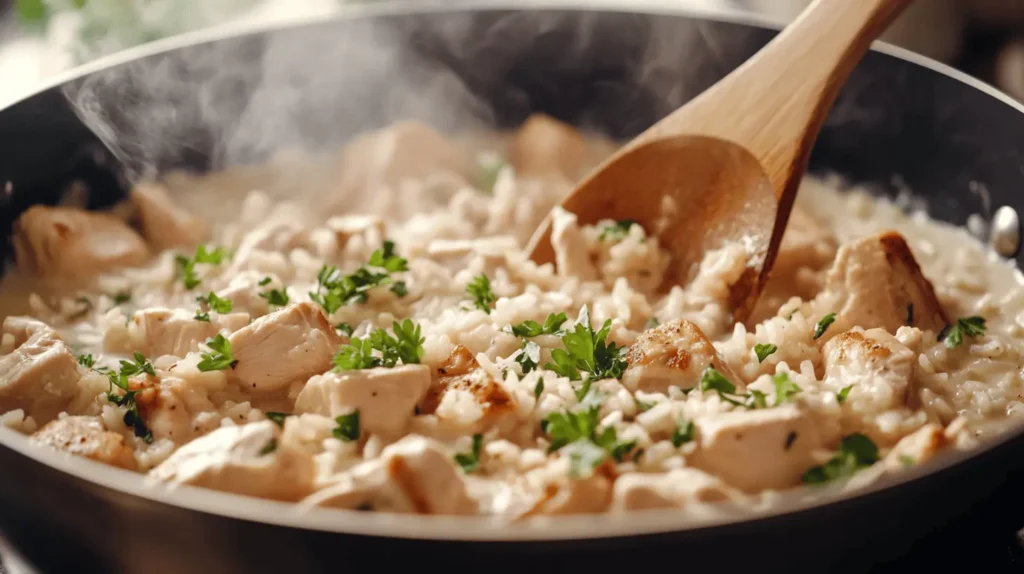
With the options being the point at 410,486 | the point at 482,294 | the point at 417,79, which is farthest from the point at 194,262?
the point at 410,486

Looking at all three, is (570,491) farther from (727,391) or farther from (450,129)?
(450,129)

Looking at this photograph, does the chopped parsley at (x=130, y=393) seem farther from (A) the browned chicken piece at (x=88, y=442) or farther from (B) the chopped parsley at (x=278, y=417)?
(B) the chopped parsley at (x=278, y=417)

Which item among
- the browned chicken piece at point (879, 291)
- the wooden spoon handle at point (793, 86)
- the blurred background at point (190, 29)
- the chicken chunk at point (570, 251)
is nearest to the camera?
the browned chicken piece at point (879, 291)

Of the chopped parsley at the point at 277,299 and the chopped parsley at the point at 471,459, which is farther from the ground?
the chopped parsley at the point at 277,299

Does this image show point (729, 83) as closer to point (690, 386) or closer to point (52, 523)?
point (690, 386)

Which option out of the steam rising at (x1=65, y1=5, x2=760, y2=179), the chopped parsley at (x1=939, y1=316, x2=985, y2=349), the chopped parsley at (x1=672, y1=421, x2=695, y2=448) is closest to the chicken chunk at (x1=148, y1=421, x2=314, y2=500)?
the chopped parsley at (x1=672, y1=421, x2=695, y2=448)

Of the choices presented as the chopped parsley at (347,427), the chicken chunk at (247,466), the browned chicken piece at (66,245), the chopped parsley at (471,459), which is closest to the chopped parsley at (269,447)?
the chicken chunk at (247,466)

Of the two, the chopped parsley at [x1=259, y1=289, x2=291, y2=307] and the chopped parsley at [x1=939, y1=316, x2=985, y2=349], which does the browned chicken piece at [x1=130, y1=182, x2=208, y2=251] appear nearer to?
the chopped parsley at [x1=259, y1=289, x2=291, y2=307]
